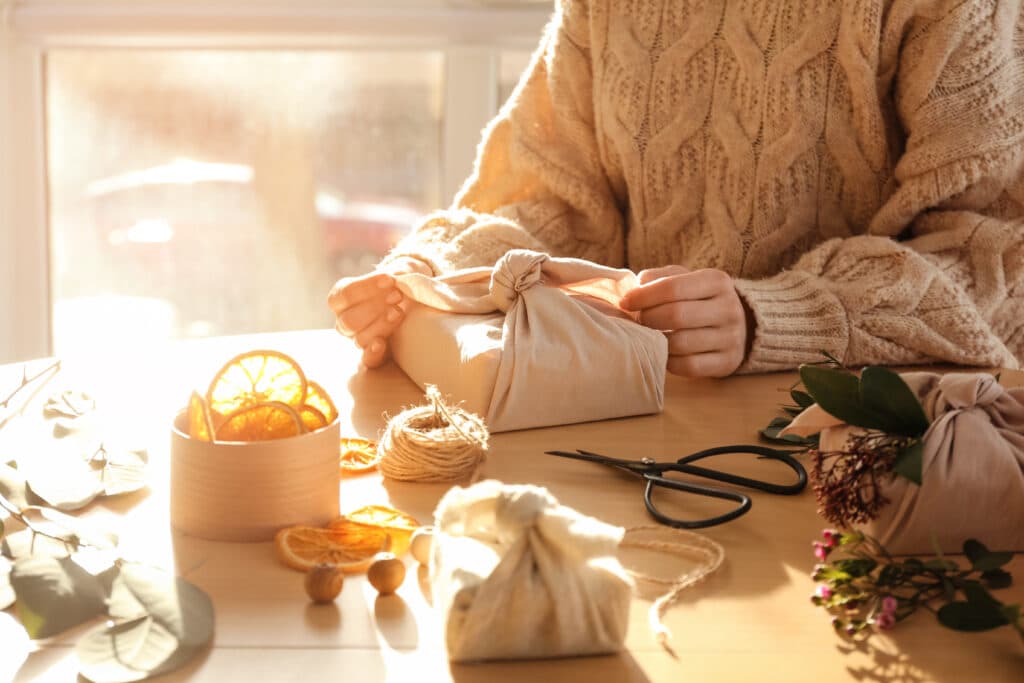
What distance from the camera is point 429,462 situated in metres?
0.77

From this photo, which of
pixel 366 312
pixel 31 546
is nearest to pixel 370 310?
pixel 366 312

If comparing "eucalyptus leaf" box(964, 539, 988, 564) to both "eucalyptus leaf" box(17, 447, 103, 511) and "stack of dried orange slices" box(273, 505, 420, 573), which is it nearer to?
"stack of dried orange slices" box(273, 505, 420, 573)

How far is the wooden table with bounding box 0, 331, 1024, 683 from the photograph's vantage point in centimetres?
52

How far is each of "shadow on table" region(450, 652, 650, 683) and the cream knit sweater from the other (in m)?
0.64

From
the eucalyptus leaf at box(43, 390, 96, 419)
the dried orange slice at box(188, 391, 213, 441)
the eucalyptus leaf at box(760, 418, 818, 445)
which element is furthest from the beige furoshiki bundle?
the eucalyptus leaf at box(43, 390, 96, 419)

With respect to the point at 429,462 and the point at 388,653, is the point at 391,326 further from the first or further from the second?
the point at 388,653

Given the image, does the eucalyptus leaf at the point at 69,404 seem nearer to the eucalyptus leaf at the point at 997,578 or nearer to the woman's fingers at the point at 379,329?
the woman's fingers at the point at 379,329

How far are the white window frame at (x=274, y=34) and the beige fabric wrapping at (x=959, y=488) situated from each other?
5.86 feet

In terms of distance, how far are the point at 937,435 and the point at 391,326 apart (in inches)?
24.3

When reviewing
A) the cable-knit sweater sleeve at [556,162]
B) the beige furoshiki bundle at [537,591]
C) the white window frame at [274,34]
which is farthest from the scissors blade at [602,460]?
the white window frame at [274,34]

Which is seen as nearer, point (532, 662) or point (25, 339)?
point (532, 662)

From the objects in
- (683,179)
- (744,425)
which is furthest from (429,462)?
(683,179)

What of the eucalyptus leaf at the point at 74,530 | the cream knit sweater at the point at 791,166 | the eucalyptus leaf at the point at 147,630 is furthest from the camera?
the cream knit sweater at the point at 791,166

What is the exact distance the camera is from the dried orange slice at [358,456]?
0.80 m
